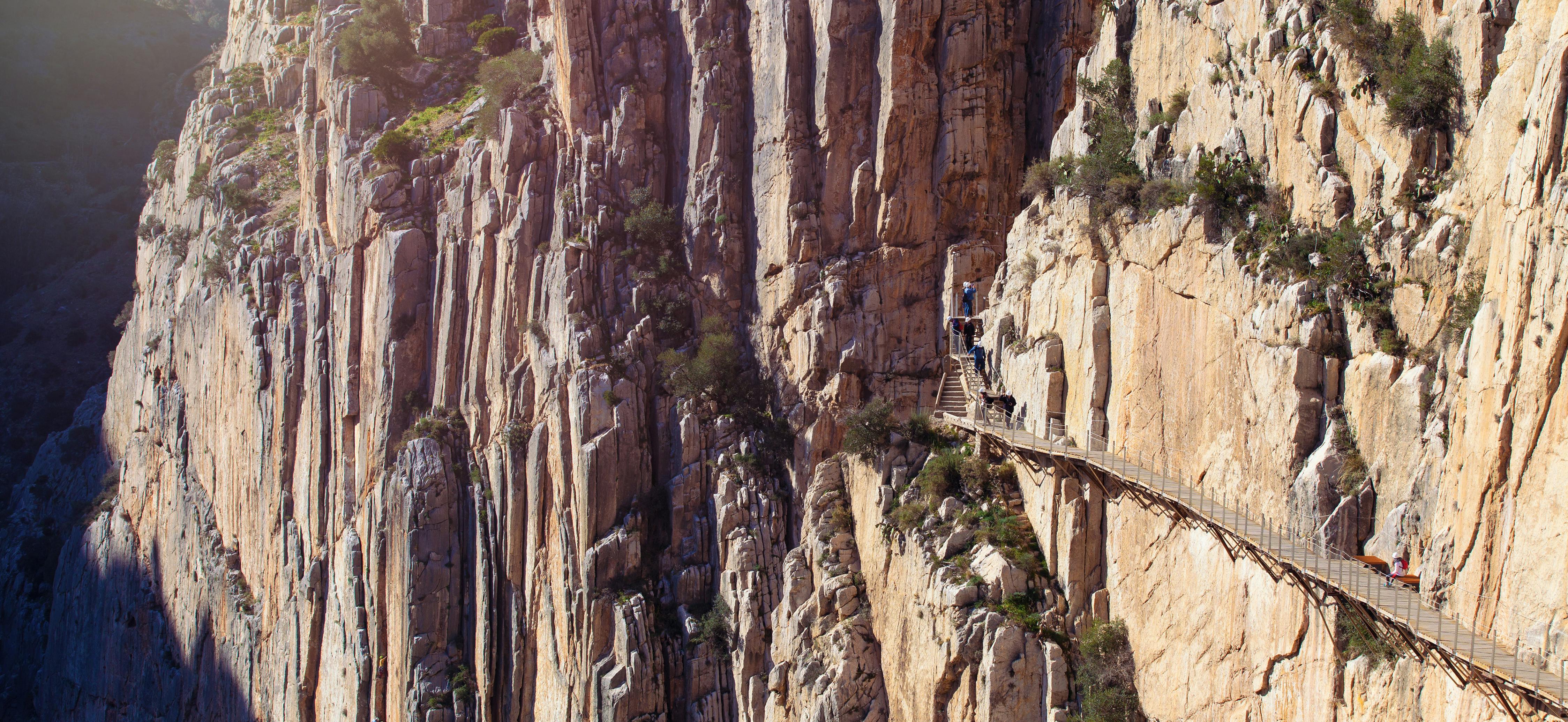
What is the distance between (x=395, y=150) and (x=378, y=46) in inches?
328

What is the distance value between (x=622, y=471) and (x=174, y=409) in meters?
38.4

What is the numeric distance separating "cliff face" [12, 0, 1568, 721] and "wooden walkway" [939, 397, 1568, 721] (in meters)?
0.42

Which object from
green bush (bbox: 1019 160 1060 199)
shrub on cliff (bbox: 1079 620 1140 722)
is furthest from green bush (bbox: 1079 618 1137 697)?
green bush (bbox: 1019 160 1060 199)

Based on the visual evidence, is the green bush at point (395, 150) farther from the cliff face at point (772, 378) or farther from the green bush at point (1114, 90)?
the green bush at point (1114, 90)

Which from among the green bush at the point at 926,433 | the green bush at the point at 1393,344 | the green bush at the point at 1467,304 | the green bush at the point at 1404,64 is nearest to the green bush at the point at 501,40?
the green bush at the point at 926,433

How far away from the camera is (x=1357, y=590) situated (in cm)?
1892

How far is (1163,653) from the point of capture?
25.0 meters

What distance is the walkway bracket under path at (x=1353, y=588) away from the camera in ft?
53.2

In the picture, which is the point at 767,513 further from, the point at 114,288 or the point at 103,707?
the point at 114,288

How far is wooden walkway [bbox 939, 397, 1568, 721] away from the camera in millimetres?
16203

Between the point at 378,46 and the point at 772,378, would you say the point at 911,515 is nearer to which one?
the point at 772,378

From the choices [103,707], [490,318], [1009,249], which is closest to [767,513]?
[1009,249]

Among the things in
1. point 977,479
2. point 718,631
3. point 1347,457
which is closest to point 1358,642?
point 1347,457

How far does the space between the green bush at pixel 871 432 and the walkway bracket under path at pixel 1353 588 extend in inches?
316
